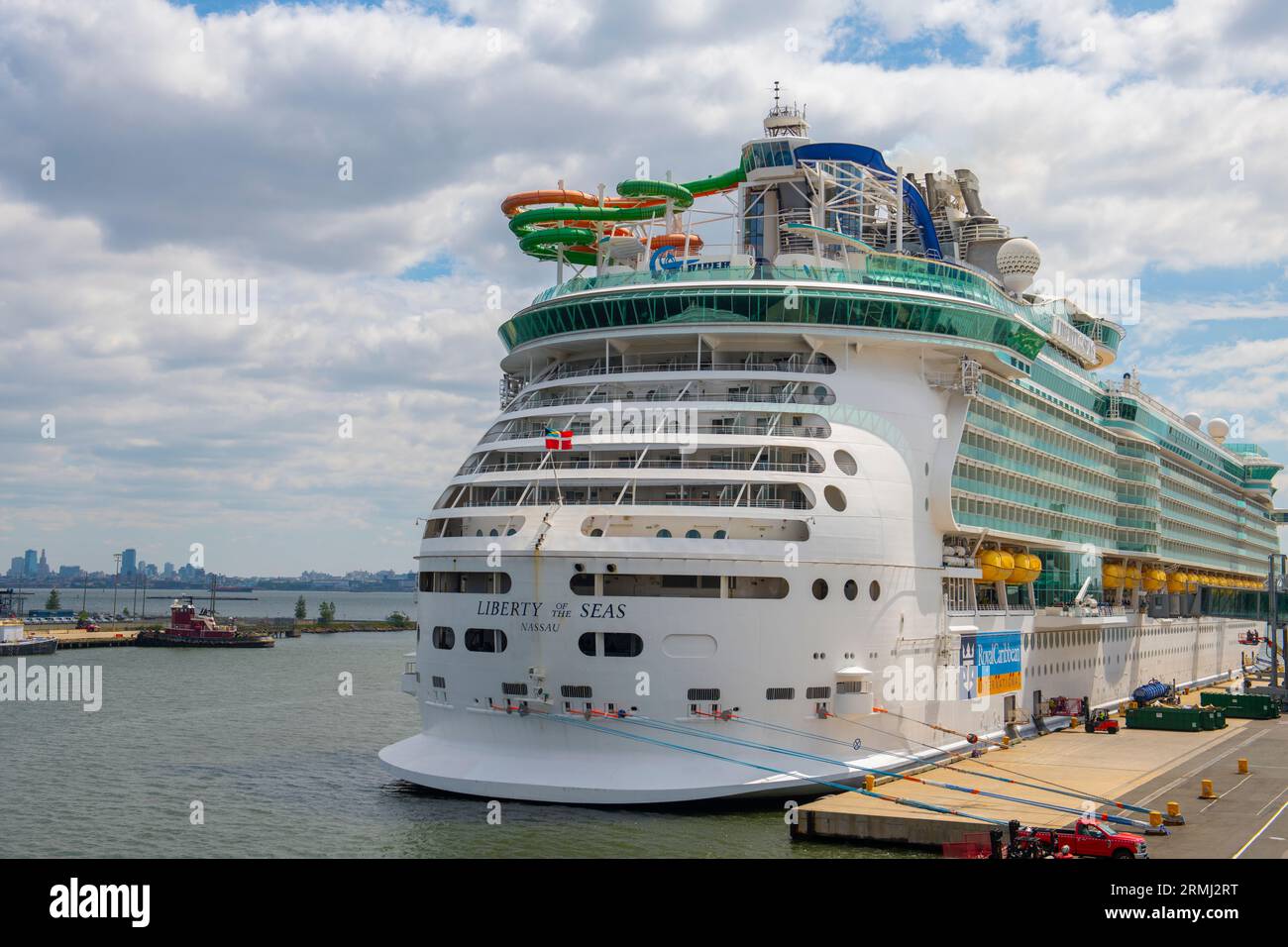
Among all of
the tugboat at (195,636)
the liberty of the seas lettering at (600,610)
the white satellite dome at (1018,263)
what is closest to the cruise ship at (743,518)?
the liberty of the seas lettering at (600,610)

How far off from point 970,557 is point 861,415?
24.2 feet

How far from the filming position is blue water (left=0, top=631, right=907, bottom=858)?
82.8ft

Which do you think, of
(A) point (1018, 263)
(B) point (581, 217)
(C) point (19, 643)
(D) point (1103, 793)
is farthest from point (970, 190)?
(C) point (19, 643)

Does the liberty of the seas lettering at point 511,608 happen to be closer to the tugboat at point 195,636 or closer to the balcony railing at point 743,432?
the balcony railing at point 743,432

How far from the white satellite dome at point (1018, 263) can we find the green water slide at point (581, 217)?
16.2 metres

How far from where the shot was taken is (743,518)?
93.8 ft

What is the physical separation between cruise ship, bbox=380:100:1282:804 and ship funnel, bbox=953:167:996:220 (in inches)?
428

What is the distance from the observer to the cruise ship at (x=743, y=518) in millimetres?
27484

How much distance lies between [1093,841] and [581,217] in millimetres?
22633

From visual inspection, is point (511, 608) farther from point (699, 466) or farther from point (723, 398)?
point (723, 398)

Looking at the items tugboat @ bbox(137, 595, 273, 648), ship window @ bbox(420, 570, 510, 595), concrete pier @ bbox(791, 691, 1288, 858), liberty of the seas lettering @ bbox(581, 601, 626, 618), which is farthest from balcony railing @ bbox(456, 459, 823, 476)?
tugboat @ bbox(137, 595, 273, 648)

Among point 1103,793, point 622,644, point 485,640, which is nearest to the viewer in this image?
point 622,644

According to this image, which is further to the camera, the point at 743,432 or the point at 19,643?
the point at 19,643
